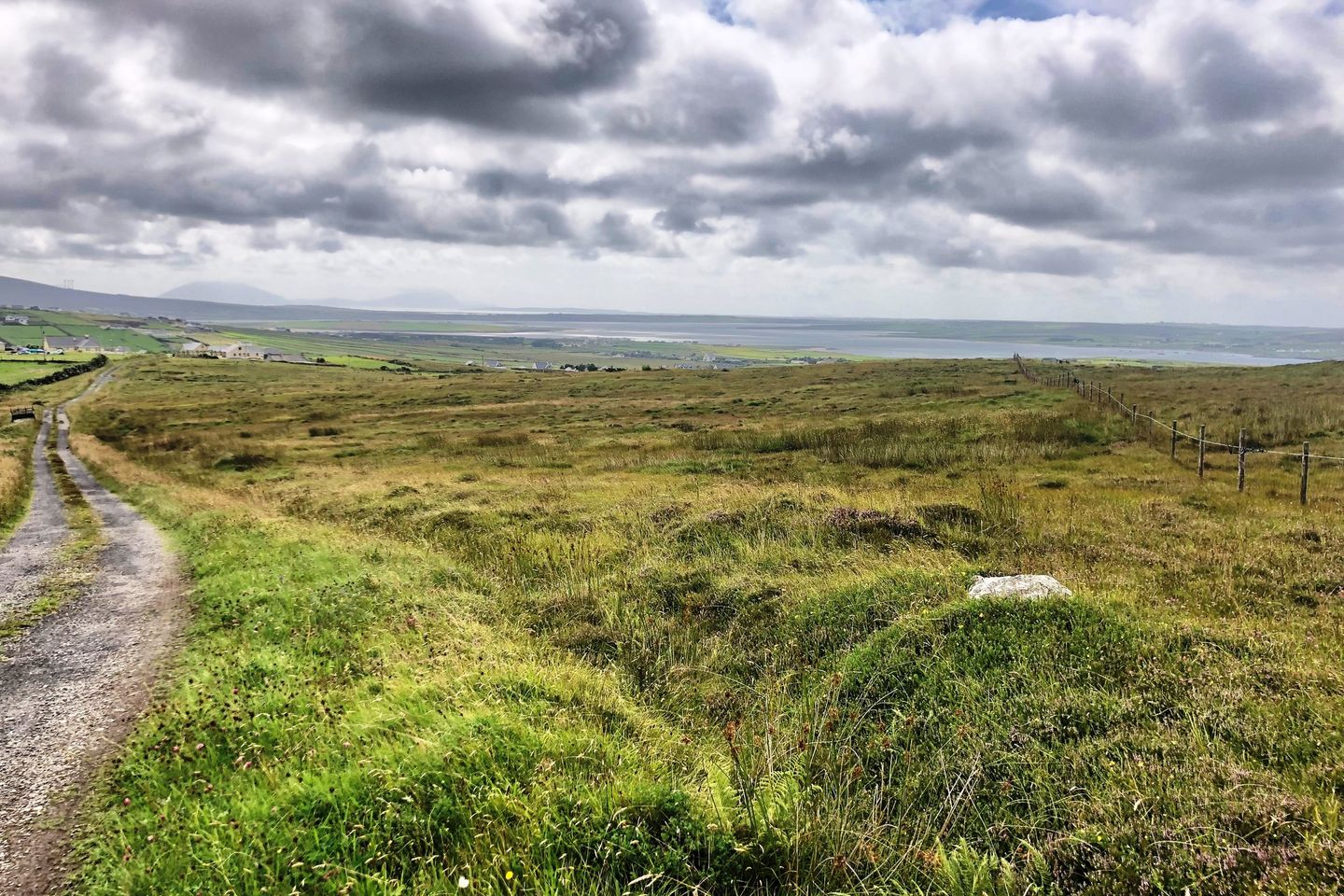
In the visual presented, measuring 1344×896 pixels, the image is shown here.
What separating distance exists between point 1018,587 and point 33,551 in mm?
22718

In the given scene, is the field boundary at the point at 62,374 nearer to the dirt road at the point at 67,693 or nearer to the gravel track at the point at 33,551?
the gravel track at the point at 33,551

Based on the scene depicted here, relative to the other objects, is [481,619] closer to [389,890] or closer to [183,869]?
[183,869]

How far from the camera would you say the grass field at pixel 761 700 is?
4.69m

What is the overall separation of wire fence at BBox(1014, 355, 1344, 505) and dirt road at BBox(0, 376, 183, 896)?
20.5m

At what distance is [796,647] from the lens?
29.8 feet

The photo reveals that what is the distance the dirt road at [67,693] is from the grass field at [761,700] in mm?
393

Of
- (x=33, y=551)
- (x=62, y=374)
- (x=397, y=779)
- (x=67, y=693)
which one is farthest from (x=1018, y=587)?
(x=62, y=374)

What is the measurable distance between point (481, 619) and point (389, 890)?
659 cm

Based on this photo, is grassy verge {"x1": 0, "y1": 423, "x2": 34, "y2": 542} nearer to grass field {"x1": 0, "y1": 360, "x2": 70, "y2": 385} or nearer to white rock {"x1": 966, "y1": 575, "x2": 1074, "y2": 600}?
white rock {"x1": 966, "y1": 575, "x2": 1074, "y2": 600}

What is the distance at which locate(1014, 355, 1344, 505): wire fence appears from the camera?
15.4 metres

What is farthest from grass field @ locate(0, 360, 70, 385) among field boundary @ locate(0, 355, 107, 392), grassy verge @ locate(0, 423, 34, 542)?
grassy verge @ locate(0, 423, 34, 542)

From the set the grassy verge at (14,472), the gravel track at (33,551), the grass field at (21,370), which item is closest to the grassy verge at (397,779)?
the gravel track at (33,551)

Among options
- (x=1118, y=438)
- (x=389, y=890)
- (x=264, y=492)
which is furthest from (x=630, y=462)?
(x=389, y=890)

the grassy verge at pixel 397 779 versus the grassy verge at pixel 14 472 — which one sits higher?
the grassy verge at pixel 397 779
